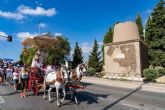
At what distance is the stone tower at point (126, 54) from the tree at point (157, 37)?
3976mm

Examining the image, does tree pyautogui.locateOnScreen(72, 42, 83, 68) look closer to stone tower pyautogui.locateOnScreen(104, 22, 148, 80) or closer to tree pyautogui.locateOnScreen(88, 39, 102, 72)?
tree pyautogui.locateOnScreen(88, 39, 102, 72)

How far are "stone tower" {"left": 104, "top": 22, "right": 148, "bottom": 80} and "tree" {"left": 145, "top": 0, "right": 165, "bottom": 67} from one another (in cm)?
398

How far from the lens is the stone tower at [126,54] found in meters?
34.3

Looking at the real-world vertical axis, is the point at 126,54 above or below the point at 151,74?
above

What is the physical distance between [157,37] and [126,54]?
9.48 metres

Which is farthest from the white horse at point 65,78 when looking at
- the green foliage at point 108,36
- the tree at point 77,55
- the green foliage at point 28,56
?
the green foliage at point 108,36

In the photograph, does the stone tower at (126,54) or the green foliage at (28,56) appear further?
the green foliage at (28,56)

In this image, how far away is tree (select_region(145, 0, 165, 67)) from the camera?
41281 mm

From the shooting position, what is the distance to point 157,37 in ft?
139

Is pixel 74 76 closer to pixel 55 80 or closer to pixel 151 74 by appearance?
pixel 55 80

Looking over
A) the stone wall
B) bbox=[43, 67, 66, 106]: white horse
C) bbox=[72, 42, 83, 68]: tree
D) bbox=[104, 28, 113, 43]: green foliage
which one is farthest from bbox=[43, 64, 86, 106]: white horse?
bbox=[104, 28, 113, 43]: green foliage

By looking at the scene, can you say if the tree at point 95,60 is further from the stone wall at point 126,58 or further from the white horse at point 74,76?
the white horse at point 74,76

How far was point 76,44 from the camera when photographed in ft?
214

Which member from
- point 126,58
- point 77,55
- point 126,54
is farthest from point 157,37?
point 77,55
